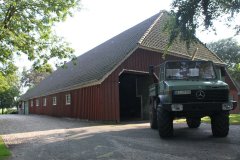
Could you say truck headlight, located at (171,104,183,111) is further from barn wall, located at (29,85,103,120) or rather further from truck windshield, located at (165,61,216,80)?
barn wall, located at (29,85,103,120)

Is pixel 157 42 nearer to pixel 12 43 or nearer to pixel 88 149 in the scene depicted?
pixel 12 43

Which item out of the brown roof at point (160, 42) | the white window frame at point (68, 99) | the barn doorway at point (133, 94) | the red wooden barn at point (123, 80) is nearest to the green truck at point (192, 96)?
the red wooden barn at point (123, 80)

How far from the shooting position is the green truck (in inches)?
448

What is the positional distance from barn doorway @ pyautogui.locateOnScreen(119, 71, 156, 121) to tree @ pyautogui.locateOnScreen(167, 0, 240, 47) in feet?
38.5

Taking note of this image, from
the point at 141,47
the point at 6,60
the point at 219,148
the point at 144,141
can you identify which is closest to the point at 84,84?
the point at 141,47

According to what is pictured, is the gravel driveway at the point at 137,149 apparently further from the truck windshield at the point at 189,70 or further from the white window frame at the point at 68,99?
the white window frame at the point at 68,99

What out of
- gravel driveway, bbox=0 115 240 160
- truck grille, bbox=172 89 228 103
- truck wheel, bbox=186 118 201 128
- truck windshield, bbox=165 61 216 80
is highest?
truck windshield, bbox=165 61 216 80

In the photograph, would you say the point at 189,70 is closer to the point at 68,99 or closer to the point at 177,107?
the point at 177,107

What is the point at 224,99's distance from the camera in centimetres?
1152

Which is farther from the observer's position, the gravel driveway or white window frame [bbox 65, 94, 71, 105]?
white window frame [bbox 65, 94, 71, 105]

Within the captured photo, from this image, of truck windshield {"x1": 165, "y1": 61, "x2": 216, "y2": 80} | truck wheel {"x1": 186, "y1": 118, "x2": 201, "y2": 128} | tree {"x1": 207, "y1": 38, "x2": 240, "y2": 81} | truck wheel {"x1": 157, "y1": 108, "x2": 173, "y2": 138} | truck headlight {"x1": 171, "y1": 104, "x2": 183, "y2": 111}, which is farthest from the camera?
tree {"x1": 207, "y1": 38, "x2": 240, "y2": 81}

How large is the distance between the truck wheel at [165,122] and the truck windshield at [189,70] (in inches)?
58.3

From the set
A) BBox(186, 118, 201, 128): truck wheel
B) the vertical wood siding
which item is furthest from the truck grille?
the vertical wood siding

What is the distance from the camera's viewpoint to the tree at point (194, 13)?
14.8 metres
